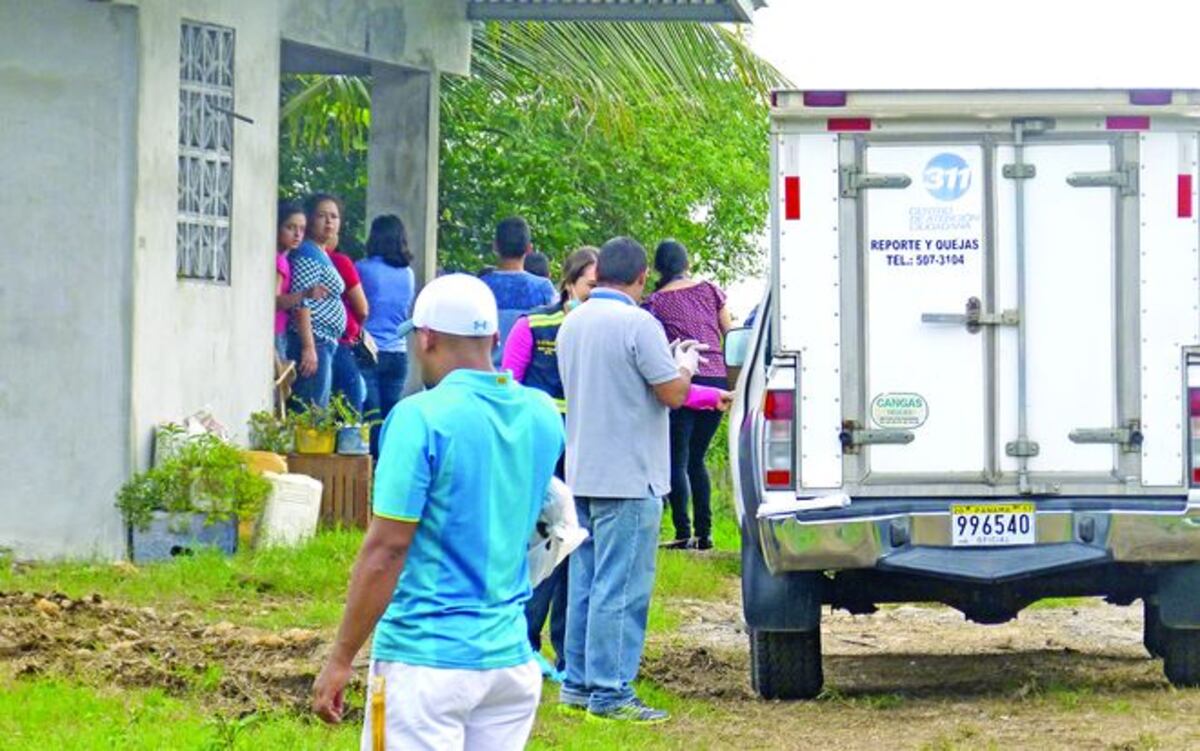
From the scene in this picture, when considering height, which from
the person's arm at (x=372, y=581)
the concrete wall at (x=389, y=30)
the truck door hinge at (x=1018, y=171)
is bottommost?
the person's arm at (x=372, y=581)

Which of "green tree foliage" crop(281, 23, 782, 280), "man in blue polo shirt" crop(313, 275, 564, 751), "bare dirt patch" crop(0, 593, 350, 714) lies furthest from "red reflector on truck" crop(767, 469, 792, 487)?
"green tree foliage" crop(281, 23, 782, 280)

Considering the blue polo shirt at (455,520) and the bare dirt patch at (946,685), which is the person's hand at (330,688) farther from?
the bare dirt patch at (946,685)

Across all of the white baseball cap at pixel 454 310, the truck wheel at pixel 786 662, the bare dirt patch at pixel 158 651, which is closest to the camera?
the white baseball cap at pixel 454 310

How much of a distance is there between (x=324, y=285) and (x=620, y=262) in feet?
20.8

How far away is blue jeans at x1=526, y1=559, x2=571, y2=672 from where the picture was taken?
10867 millimetres

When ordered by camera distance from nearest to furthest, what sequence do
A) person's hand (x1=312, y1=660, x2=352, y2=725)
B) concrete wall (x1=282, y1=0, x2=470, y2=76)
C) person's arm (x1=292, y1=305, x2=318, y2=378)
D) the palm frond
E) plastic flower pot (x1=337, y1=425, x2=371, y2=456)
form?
1. person's hand (x1=312, y1=660, x2=352, y2=725)
2. plastic flower pot (x1=337, y1=425, x2=371, y2=456)
3. person's arm (x1=292, y1=305, x2=318, y2=378)
4. concrete wall (x1=282, y1=0, x2=470, y2=76)
5. the palm frond

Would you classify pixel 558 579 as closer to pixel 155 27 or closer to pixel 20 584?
pixel 20 584

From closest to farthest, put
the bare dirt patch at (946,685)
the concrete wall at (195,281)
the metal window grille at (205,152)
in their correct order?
the bare dirt patch at (946,685)
the concrete wall at (195,281)
the metal window grille at (205,152)

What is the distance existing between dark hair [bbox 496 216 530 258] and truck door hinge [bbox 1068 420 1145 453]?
198 inches

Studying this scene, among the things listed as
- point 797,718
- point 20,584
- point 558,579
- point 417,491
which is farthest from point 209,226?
point 417,491

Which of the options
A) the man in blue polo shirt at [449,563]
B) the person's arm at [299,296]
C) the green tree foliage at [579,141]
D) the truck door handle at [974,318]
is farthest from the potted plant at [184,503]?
the green tree foliage at [579,141]

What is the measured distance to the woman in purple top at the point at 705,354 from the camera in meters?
16.0

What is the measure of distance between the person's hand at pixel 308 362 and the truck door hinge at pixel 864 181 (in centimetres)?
658

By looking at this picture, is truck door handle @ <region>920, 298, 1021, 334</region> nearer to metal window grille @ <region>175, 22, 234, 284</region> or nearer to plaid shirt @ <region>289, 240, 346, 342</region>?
metal window grille @ <region>175, 22, 234, 284</region>
